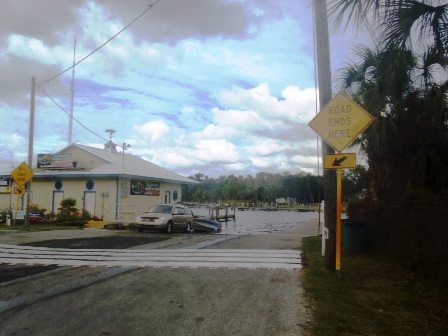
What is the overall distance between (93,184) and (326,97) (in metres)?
21.2

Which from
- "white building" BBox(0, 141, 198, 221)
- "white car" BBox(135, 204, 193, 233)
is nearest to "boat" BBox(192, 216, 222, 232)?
"white car" BBox(135, 204, 193, 233)

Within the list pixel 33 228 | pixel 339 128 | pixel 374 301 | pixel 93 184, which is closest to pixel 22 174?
pixel 33 228


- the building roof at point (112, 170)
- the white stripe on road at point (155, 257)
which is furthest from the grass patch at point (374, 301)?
the building roof at point (112, 170)

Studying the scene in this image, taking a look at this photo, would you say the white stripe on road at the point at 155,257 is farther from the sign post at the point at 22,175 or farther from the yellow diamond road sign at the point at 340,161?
the sign post at the point at 22,175

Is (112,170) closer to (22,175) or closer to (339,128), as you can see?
(22,175)

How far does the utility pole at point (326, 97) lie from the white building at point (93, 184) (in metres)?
18.6

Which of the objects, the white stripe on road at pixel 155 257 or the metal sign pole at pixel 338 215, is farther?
the white stripe on road at pixel 155 257

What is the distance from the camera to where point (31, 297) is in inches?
261

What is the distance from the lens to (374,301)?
6.71 meters

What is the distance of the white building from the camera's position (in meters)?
27.0

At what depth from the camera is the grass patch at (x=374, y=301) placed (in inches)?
213

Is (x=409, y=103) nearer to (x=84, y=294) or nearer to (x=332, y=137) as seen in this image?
(x=332, y=137)

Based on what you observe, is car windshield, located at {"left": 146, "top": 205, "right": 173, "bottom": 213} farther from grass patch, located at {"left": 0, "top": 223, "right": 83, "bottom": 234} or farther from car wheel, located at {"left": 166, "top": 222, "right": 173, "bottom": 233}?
grass patch, located at {"left": 0, "top": 223, "right": 83, "bottom": 234}

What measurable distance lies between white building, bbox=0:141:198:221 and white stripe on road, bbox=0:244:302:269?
552 inches
